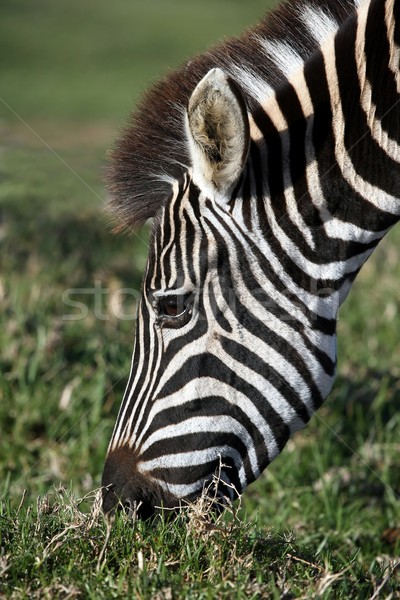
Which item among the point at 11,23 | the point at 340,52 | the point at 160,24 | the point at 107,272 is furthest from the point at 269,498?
the point at 160,24

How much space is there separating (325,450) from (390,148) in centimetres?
289

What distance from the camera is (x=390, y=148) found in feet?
11.6

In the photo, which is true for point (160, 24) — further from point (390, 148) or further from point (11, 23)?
point (390, 148)

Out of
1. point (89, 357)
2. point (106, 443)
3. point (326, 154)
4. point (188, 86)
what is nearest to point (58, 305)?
point (89, 357)

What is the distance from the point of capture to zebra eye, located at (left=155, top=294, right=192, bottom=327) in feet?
11.4

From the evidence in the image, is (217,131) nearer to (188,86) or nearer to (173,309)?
(188,86)

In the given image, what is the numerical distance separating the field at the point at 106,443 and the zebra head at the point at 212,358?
0.69 feet

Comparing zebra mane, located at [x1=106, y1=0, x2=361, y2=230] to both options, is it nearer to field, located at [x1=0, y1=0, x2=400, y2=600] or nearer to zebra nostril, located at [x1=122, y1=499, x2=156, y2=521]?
field, located at [x1=0, y1=0, x2=400, y2=600]

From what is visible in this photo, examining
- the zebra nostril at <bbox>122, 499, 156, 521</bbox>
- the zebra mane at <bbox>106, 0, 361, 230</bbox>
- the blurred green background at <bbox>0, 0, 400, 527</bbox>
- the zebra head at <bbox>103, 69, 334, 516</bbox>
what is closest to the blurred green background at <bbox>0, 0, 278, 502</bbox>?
the blurred green background at <bbox>0, 0, 400, 527</bbox>

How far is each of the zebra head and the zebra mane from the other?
0.82ft

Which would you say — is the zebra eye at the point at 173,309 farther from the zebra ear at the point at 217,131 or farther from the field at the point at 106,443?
the field at the point at 106,443

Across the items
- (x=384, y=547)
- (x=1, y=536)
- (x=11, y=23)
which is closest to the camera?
(x=1, y=536)

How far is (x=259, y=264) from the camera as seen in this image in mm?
3461

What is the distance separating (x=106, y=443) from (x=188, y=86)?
2.90 meters
